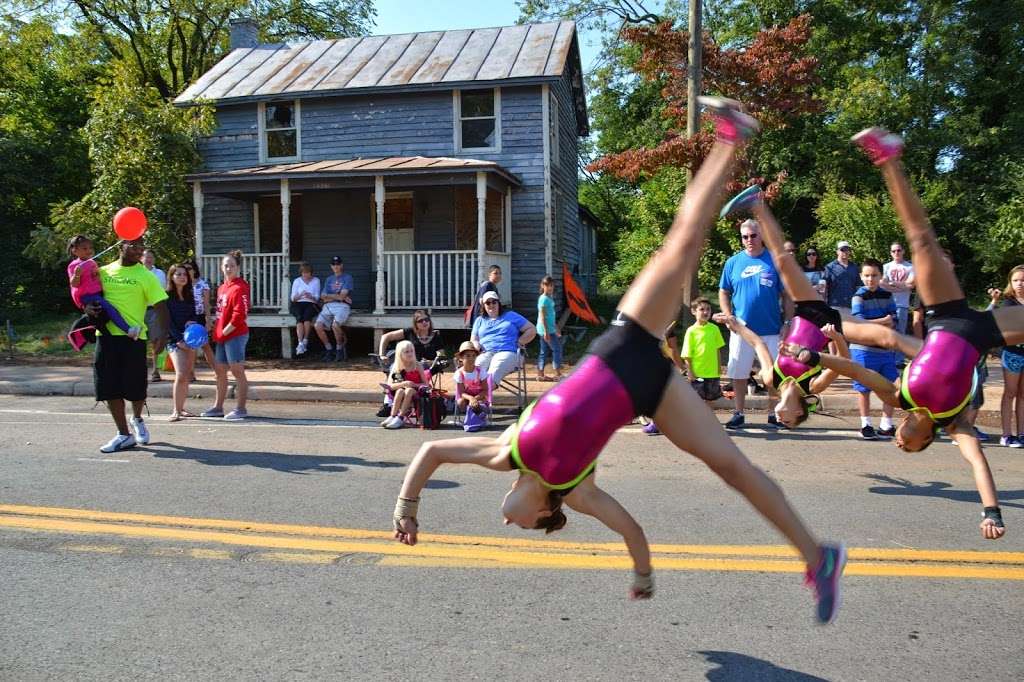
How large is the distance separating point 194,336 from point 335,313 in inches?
279

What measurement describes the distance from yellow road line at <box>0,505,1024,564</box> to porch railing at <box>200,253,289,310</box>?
41.7 feet

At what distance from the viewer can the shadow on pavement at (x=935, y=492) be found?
6.24 m

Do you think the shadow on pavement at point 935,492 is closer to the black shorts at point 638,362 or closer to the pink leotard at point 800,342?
the pink leotard at point 800,342

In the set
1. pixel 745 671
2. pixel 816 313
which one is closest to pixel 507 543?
pixel 745 671

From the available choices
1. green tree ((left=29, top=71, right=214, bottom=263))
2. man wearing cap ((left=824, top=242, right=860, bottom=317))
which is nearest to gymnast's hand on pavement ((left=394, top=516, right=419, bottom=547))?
man wearing cap ((left=824, top=242, right=860, bottom=317))

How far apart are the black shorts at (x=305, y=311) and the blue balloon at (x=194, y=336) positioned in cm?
721

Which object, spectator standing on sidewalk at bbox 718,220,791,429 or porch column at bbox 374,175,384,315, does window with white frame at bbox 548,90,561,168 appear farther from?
spectator standing on sidewalk at bbox 718,220,791,429

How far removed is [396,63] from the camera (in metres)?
20.8

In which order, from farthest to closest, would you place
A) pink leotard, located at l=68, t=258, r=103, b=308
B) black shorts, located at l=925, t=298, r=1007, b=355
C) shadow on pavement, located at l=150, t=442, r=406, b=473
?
pink leotard, located at l=68, t=258, r=103, b=308 < shadow on pavement, located at l=150, t=442, r=406, b=473 < black shorts, located at l=925, t=298, r=1007, b=355

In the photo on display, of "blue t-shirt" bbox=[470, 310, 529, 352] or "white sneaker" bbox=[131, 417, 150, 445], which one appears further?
"blue t-shirt" bbox=[470, 310, 529, 352]

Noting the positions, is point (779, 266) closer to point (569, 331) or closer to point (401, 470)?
point (401, 470)

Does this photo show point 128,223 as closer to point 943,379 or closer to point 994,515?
point 943,379

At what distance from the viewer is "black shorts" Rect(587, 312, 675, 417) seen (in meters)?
3.23

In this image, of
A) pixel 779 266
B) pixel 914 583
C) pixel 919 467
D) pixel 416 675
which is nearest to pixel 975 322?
pixel 779 266
